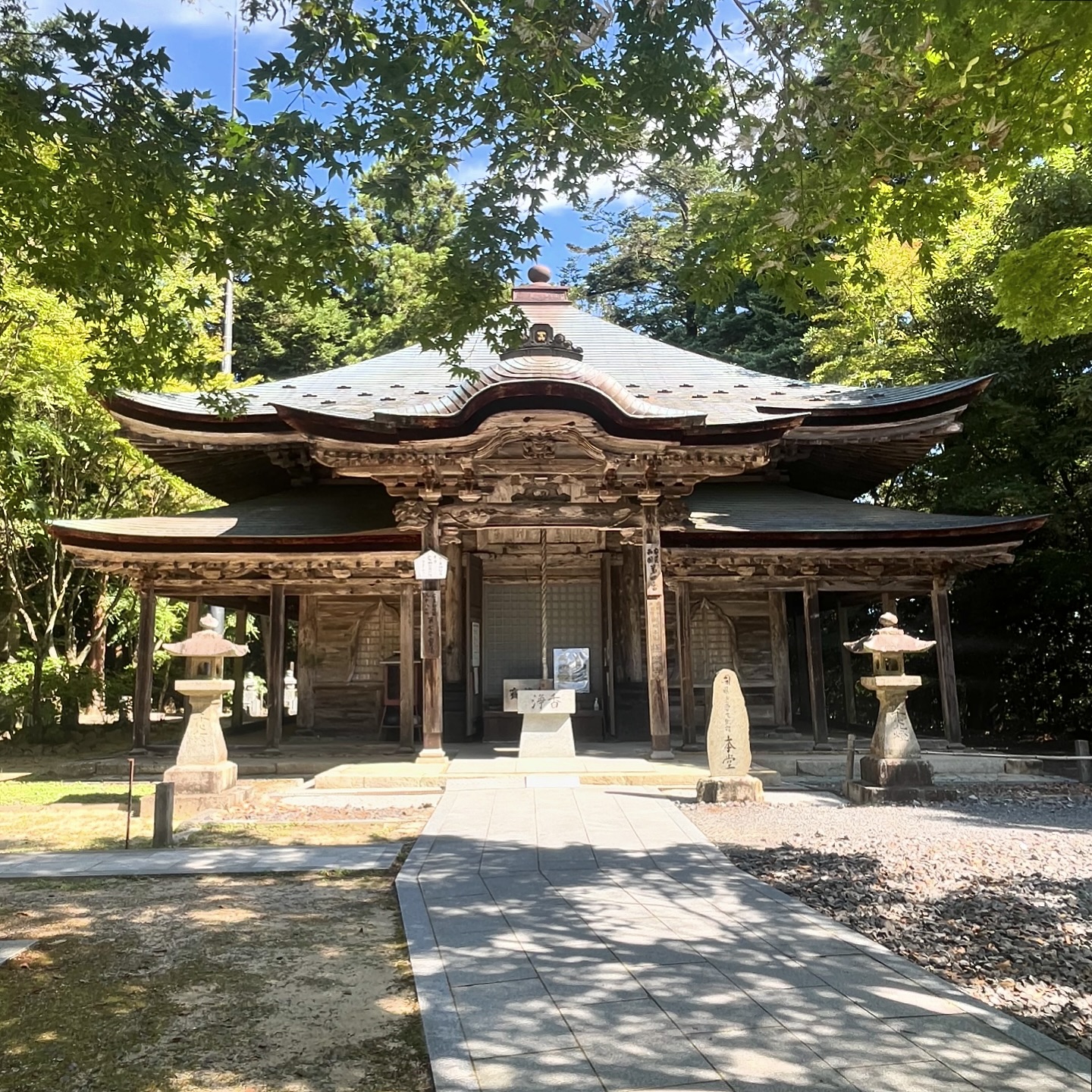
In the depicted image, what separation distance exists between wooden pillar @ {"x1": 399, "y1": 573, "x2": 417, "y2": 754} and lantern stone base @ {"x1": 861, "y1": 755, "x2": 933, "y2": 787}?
633 cm

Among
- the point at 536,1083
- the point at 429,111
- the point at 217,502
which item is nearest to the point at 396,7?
the point at 429,111

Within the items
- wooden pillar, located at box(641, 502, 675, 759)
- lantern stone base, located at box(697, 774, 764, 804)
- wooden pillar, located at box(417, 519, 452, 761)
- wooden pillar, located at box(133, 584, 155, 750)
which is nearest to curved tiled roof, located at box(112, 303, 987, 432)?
wooden pillar, located at box(641, 502, 675, 759)

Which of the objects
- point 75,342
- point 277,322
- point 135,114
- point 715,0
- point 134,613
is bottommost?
point 134,613

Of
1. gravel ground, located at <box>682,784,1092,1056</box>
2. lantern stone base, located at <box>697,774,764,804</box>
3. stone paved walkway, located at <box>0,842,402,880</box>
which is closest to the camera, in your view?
gravel ground, located at <box>682,784,1092,1056</box>

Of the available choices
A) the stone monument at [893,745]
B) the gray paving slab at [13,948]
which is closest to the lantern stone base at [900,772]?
the stone monument at [893,745]

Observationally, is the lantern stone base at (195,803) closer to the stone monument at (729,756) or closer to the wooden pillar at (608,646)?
the stone monument at (729,756)

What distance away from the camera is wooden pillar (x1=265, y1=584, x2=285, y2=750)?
12641 mm

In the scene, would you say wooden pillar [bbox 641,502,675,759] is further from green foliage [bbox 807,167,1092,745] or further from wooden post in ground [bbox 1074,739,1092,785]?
green foliage [bbox 807,167,1092,745]

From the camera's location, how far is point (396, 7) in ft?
15.9

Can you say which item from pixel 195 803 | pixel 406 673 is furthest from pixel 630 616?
pixel 195 803

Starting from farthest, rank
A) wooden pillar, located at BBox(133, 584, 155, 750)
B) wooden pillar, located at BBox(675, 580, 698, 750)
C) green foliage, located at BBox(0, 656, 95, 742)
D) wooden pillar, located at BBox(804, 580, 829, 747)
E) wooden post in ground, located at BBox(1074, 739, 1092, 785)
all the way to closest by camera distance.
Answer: green foliage, located at BBox(0, 656, 95, 742), wooden pillar, located at BBox(804, 580, 829, 747), wooden pillar, located at BBox(675, 580, 698, 750), wooden pillar, located at BBox(133, 584, 155, 750), wooden post in ground, located at BBox(1074, 739, 1092, 785)

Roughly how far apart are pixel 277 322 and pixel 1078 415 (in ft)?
81.0

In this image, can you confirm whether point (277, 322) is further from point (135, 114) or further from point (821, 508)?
point (135, 114)

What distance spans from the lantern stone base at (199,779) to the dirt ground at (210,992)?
3060mm
